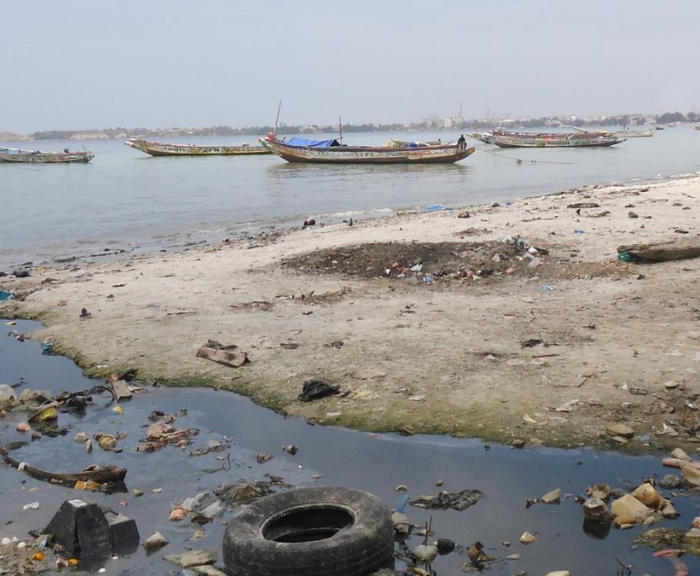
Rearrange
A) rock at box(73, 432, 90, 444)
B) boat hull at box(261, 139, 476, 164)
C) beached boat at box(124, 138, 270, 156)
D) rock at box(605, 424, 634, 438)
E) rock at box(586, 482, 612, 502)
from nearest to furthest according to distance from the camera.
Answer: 1. rock at box(586, 482, 612, 502)
2. rock at box(605, 424, 634, 438)
3. rock at box(73, 432, 90, 444)
4. boat hull at box(261, 139, 476, 164)
5. beached boat at box(124, 138, 270, 156)

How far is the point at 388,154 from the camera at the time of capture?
144 feet

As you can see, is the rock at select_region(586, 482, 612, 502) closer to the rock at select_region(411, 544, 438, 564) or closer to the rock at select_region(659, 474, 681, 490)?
the rock at select_region(659, 474, 681, 490)

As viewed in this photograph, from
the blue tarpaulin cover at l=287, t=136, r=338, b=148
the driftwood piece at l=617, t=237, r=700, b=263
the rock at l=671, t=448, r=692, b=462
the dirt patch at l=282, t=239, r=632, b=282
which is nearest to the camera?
the rock at l=671, t=448, r=692, b=462

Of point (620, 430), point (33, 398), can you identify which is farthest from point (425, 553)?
point (33, 398)

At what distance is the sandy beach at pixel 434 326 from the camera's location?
17.7 ft

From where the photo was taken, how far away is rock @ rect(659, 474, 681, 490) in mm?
4242

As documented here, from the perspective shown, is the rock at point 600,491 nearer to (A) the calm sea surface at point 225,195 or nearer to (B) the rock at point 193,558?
(B) the rock at point 193,558

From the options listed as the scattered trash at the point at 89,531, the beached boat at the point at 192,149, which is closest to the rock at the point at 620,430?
the scattered trash at the point at 89,531

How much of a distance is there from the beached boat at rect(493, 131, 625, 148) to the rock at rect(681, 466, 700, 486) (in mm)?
60157

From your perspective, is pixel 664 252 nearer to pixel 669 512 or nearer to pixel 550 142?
pixel 669 512

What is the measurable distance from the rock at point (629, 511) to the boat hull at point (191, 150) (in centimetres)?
6128

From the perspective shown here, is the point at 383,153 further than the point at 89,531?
Yes

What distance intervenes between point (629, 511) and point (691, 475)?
23.2 inches

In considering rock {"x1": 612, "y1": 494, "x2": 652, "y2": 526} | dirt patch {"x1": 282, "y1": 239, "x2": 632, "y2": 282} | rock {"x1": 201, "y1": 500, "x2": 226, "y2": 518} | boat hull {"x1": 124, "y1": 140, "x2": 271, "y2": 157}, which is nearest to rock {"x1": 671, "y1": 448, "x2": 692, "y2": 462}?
rock {"x1": 612, "y1": 494, "x2": 652, "y2": 526}
